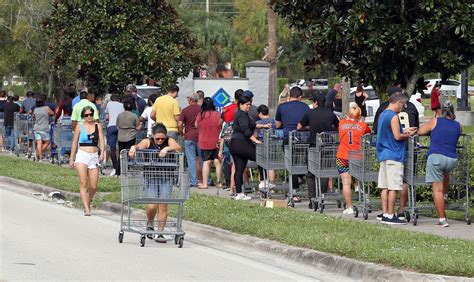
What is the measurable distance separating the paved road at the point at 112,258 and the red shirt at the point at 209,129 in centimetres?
545

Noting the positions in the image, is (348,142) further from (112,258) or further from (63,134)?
(63,134)

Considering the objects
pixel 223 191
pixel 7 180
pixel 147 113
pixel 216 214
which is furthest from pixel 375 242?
pixel 7 180

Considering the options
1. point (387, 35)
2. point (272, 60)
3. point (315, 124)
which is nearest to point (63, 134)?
point (315, 124)

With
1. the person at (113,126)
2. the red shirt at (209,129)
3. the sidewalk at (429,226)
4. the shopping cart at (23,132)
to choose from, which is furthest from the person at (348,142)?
the shopping cart at (23,132)

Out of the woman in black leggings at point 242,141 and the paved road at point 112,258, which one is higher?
the woman in black leggings at point 242,141

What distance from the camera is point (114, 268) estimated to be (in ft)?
43.9

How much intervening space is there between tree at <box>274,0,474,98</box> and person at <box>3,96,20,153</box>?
17.9 meters

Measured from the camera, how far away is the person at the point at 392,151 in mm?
17844

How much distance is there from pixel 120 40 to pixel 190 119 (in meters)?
7.56

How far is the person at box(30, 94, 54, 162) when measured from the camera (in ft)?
108

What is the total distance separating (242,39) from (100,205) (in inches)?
2433

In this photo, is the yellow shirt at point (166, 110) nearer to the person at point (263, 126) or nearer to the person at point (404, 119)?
the person at point (263, 126)

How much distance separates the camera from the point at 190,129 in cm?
2497

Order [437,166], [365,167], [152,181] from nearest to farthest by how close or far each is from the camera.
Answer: [152,181], [437,166], [365,167]
